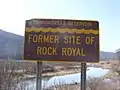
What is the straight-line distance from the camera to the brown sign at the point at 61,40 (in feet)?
20.8

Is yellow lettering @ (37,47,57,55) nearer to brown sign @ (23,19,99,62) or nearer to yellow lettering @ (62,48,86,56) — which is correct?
brown sign @ (23,19,99,62)

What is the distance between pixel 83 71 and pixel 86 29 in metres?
1.05

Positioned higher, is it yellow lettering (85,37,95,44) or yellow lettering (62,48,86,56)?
yellow lettering (85,37,95,44)

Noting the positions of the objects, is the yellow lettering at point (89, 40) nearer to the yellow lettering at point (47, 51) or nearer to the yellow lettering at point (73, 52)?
the yellow lettering at point (73, 52)

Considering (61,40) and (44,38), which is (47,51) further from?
(61,40)

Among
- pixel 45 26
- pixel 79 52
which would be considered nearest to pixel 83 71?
pixel 79 52

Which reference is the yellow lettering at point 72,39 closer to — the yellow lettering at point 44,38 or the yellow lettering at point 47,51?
the yellow lettering at point 44,38

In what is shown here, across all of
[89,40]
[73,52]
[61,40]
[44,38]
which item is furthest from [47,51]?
[89,40]

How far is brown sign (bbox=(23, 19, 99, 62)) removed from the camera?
6.35m

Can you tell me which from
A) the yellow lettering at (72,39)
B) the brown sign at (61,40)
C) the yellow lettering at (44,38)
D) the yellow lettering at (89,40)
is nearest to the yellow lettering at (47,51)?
the brown sign at (61,40)

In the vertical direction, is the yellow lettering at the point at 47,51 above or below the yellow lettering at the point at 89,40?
below

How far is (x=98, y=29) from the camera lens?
636 centimetres

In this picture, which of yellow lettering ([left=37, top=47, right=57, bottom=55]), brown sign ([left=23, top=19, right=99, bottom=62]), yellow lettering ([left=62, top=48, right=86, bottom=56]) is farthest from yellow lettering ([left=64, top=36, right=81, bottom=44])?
yellow lettering ([left=37, top=47, right=57, bottom=55])

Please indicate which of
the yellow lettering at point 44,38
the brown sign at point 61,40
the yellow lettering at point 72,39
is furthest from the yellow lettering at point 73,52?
the yellow lettering at point 44,38
